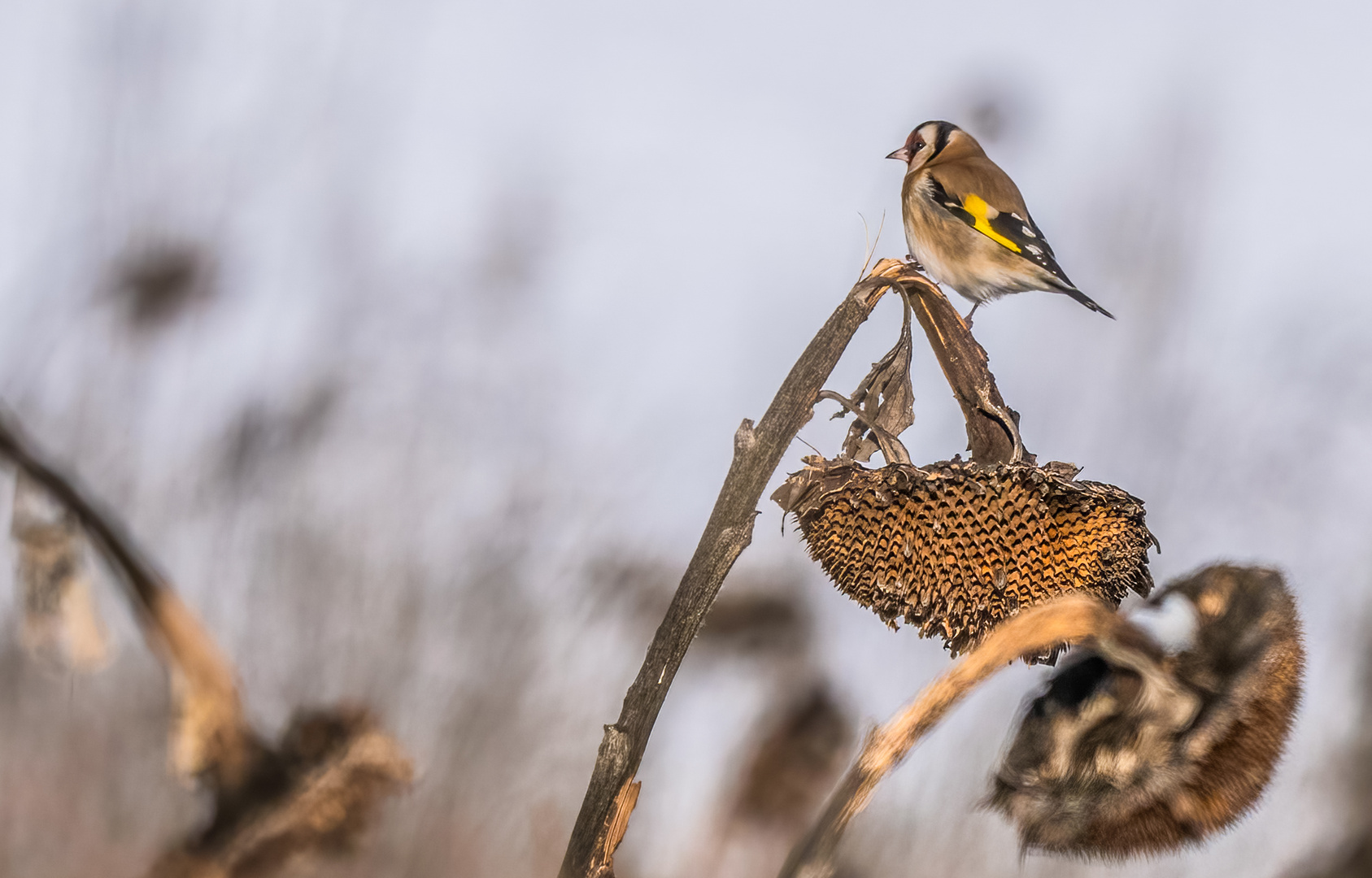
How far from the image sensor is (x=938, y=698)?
5.85 ft

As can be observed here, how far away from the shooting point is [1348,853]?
2.73m

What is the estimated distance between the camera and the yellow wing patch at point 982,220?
365 centimetres

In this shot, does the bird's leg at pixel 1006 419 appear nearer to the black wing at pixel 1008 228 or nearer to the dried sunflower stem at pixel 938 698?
the dried sunflower stem at pixel 938 698

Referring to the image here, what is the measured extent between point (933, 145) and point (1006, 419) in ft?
7.41

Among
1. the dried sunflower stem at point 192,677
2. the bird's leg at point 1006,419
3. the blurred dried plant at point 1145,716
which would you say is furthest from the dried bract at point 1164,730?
the dried sunflower stem at point 192,677

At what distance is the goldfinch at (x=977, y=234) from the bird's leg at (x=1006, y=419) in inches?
50.9

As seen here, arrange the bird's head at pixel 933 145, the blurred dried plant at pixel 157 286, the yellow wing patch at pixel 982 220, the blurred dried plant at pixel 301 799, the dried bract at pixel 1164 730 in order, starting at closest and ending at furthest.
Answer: the blurred dried plant at pixel 301 799 < the dried bract at pixel 1164 730 < the blurred dried plant at pixel 157 286 < the yellow wing patch at pixel 982 220 < the bird's head at pixel 933 145

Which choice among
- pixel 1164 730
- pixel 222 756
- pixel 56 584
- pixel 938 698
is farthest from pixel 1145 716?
pixel 56 584

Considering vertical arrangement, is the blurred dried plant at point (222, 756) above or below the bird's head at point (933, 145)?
below

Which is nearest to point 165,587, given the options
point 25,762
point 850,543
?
point 850,543

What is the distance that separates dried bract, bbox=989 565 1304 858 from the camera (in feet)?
6.26

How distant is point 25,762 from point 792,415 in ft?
7.30

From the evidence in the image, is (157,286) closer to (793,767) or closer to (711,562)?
(711,562)

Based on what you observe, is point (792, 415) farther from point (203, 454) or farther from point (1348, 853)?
point (203, 454)
